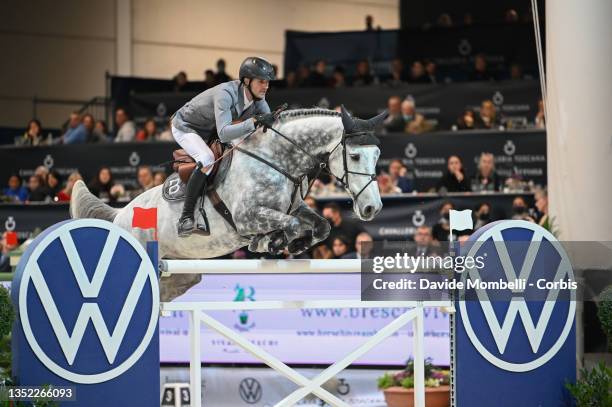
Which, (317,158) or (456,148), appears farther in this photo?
(456,148)

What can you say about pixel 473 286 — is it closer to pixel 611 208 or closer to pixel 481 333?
pixel 481 333

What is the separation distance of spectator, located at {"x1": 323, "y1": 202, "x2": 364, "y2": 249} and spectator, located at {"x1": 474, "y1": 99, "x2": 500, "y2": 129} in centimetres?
250

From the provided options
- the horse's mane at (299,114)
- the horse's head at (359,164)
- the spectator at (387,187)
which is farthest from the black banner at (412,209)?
the horse's head at (359,164)

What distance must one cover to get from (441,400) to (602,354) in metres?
1.57

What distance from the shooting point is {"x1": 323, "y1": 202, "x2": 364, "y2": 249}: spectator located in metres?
9.88

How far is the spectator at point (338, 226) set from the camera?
9.88 m

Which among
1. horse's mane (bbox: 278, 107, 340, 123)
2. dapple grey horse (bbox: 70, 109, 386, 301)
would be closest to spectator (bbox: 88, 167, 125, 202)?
dapple grey horse (bbox: 70, 109, 386, 301)

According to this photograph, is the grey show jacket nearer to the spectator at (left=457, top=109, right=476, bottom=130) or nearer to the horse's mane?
the horse's mane

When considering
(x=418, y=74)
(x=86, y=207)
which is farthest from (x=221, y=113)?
(x=418, y=74)

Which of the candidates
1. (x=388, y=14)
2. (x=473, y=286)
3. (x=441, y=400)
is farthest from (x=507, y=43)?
(x=473, y=286)

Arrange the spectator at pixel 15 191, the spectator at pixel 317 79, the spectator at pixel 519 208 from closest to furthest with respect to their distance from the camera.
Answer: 1. the spectator at pixel 519 208
2. the spectator at pixel 15 191
3. the spectator at pixel 317 79

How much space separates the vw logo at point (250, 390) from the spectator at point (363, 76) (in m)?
6.27

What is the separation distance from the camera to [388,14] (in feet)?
61.8

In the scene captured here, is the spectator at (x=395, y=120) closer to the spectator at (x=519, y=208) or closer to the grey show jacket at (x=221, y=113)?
the spectator at (x=519, y=208)
